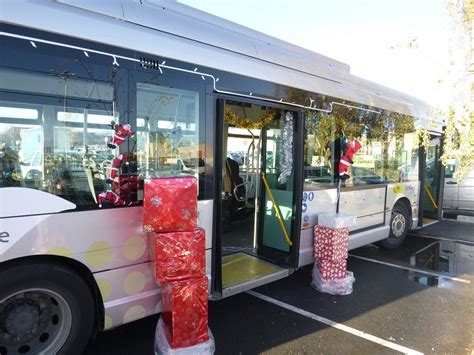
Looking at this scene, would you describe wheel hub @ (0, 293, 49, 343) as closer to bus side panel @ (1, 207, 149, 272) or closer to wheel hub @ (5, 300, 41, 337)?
wheel hub @ (5, 300, 41, 337)

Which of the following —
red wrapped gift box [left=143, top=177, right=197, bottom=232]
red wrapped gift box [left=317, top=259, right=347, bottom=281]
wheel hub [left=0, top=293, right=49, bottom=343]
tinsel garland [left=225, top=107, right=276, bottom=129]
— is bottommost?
red wrapped gift box [left=317, top=259, right=347, bottom=281]

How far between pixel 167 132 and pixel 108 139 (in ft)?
1.86

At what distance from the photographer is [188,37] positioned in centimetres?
352

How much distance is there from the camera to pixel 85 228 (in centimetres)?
288

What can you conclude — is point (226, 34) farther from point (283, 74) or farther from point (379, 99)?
point (379, 99)

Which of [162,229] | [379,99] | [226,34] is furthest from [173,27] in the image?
[379,99]

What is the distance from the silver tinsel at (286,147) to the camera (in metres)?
4.88

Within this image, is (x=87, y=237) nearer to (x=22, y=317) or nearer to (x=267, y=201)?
(x=22, y=317)

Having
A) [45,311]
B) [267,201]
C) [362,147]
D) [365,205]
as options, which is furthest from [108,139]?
[365,205]

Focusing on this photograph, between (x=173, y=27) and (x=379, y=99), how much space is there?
158 inches

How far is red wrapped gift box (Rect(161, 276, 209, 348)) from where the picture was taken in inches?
118

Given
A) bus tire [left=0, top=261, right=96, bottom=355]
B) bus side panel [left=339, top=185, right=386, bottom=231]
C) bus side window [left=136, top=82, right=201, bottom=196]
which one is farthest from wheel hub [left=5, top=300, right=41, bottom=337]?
bus side panel [left=339, top=185, right=386, bottom=231]

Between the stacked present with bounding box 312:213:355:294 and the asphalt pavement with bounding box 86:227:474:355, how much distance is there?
14 cm

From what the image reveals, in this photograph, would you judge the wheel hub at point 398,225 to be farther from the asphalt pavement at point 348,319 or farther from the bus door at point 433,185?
the bus door at point 433,185
